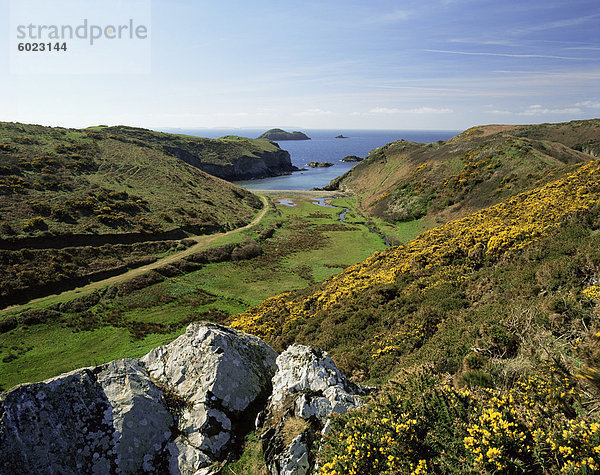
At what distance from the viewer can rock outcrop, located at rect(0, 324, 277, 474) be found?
8602 mm

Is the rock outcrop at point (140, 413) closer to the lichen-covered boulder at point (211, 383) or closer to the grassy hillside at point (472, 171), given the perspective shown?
the lichen-covered boulder at point (211, 383)

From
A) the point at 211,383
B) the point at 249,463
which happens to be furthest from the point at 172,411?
the point at 249,463

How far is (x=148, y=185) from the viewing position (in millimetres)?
73312

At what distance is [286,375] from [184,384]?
167 inches

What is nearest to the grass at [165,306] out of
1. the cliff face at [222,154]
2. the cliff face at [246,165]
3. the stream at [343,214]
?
the stream at [343,214]

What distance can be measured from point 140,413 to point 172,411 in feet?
3.84

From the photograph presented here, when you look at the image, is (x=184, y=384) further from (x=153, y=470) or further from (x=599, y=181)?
(x=599, y=181)

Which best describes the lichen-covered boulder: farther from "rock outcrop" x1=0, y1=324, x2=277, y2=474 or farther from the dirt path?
the dirt path

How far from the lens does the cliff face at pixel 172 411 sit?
334 inches

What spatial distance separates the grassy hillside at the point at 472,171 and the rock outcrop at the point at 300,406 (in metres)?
42.3

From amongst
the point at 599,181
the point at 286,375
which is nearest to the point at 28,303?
the point at 286,375

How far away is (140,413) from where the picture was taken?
10125 mm

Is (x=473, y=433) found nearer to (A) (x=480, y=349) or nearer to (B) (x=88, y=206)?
(A) (x=480, y=349)

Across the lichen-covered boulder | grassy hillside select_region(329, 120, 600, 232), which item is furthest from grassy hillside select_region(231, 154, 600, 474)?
grassy hillside select_region(329, 120, 600, 232)
